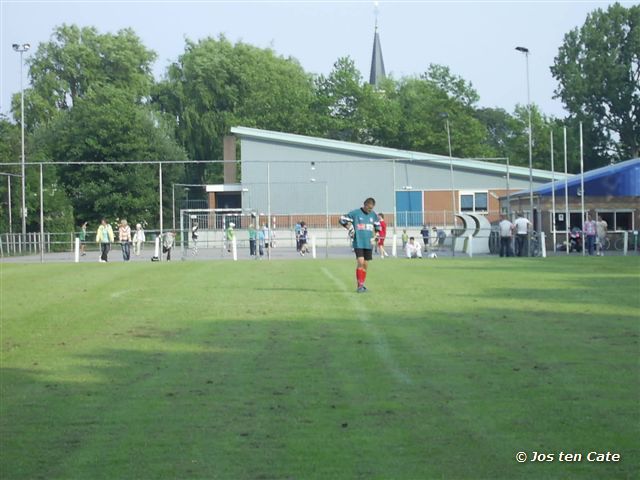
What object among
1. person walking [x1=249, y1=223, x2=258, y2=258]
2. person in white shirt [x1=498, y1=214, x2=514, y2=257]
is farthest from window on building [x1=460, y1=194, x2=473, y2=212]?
person in white shirt [x1=498, y1=214, x2=514, y2=257]

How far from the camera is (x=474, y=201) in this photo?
2581 inches

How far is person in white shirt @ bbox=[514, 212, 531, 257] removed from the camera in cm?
4328

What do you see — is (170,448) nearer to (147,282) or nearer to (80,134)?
(147,282)

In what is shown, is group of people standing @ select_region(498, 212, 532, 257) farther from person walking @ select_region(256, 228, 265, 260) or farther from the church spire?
the church spire

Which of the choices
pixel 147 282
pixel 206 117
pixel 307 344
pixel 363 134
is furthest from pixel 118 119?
pixel 307 344

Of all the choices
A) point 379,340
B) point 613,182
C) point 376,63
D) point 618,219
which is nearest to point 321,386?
point 379,340

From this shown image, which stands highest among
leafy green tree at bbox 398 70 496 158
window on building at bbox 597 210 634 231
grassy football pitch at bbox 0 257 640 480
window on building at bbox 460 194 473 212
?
leafy green tree at bbox 398 70 496 158

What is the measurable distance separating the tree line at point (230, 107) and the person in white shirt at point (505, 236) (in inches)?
1495

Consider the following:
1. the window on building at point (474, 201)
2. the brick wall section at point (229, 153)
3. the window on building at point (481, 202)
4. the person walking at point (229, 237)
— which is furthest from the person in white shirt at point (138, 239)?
the brick wall section at point (229, 153)

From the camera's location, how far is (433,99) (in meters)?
105

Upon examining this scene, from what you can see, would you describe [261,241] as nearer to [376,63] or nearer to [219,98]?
[219,98]

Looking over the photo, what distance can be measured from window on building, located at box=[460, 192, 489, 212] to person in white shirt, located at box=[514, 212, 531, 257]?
66.6 ft

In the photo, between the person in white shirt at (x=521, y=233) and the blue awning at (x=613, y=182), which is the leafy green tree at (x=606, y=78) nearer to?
the blue awning at (x=613, y=182)

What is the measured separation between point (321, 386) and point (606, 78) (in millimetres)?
82793
